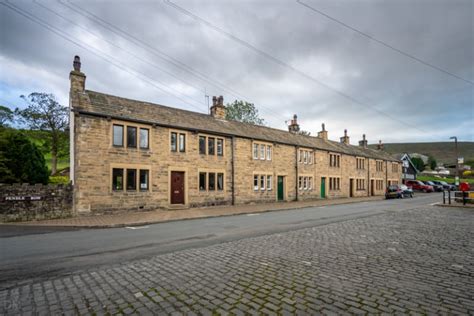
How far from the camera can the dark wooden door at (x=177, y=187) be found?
18875 millimetres

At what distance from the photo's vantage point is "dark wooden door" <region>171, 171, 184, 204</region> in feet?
61.9

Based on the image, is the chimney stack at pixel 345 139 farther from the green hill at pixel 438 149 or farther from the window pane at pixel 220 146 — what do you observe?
the green hill at pixel 438 149

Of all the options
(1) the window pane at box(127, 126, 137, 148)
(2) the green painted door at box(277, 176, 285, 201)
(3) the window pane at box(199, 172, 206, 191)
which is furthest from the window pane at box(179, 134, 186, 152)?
(2) the green painted door at box(277, 176, 285, 201)

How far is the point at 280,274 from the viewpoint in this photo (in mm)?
4902

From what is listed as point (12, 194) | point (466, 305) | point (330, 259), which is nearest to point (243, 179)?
point (12, 194)

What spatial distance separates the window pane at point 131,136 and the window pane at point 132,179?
1.75 meters

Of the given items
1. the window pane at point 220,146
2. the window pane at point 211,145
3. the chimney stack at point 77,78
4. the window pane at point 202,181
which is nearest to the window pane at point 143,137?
the chimney stack at point 77,78

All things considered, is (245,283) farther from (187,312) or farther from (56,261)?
(56,261)

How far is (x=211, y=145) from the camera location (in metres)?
21.5

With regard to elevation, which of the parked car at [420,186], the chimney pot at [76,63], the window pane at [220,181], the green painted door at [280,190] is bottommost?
the parked car at [420,186]

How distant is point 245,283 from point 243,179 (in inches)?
734

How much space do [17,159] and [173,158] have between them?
13.0 m

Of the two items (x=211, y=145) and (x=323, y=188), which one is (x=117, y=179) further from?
(x=323, y=188)

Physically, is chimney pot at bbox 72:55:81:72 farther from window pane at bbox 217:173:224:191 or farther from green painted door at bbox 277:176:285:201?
green painted door at bbox 277:176:285:201
